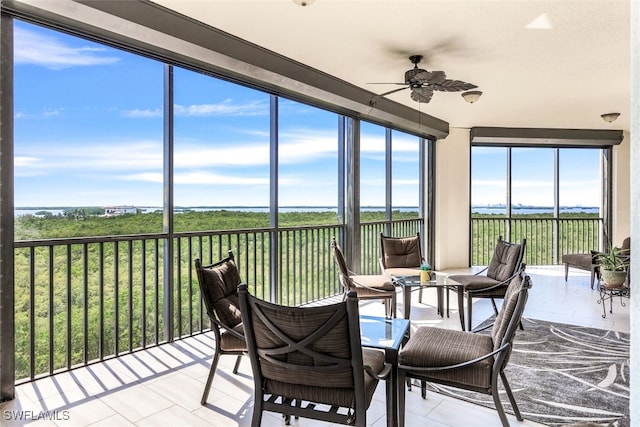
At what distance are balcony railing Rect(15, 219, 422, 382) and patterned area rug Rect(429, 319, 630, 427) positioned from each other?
7.83 feet

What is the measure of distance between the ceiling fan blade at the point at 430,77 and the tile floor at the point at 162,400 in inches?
99.4

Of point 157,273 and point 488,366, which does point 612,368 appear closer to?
point 488,366

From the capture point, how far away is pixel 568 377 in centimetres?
291

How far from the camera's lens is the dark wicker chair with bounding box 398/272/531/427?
208 centimetres

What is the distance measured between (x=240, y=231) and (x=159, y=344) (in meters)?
1.33

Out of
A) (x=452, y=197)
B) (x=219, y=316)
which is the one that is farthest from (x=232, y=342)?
(x=452, y=197)

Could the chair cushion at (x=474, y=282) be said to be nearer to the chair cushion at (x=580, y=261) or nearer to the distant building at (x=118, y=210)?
the chair cushion at (x=580, y=261)

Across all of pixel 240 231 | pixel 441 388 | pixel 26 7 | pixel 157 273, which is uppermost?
pixel 26 7

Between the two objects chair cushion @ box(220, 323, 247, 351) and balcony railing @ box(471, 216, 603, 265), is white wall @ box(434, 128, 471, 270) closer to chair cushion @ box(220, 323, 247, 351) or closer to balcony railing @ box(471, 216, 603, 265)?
balcony railing @ box(471, 216, 603, 265)

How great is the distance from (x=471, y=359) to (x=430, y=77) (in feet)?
7.79

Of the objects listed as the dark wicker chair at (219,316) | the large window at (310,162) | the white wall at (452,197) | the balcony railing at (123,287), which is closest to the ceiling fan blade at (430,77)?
the large window at (310,162)

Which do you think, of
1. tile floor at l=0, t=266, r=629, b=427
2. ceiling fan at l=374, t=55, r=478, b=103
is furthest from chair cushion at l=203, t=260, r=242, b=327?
ceiling fan at l=374, t=55, r=478, b=103

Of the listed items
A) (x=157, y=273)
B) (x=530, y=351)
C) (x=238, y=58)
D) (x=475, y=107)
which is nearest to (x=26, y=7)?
(x=238, y=58)

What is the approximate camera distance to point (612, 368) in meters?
3.07
